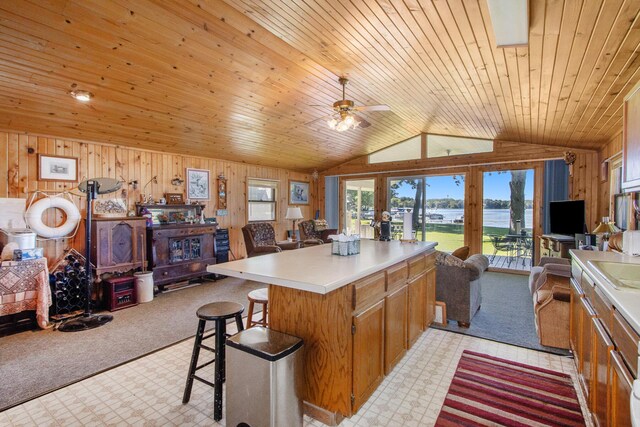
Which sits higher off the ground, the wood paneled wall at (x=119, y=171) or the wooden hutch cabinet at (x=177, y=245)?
the wood paneled wall at (x=119, y=171)

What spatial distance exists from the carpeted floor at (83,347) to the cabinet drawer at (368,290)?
2153 millimetres

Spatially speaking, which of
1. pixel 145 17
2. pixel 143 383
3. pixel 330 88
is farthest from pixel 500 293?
pixel 145 17

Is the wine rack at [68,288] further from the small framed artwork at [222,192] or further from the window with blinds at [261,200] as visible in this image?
the window with blinds at [261,200]

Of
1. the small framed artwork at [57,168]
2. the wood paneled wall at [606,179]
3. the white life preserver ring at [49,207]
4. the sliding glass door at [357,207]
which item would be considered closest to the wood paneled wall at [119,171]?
the small framed artwork at [57,168]

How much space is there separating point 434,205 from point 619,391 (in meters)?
6.30

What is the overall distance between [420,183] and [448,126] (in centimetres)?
173

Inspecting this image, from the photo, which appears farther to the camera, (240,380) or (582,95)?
(582,95)

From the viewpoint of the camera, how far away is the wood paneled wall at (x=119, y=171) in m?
3.84

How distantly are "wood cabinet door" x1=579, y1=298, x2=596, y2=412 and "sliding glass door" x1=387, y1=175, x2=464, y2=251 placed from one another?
490cm

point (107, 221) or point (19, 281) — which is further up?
point (107, 221)

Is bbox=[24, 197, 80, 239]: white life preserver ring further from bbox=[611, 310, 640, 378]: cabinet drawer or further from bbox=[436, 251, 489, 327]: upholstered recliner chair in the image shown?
bbox=[611, 310, 640, 378]: cabinet drawer

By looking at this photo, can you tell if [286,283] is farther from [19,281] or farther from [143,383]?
[19,281]

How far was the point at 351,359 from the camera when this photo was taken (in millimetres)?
1857

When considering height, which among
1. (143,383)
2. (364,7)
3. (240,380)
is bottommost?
(143,383)
